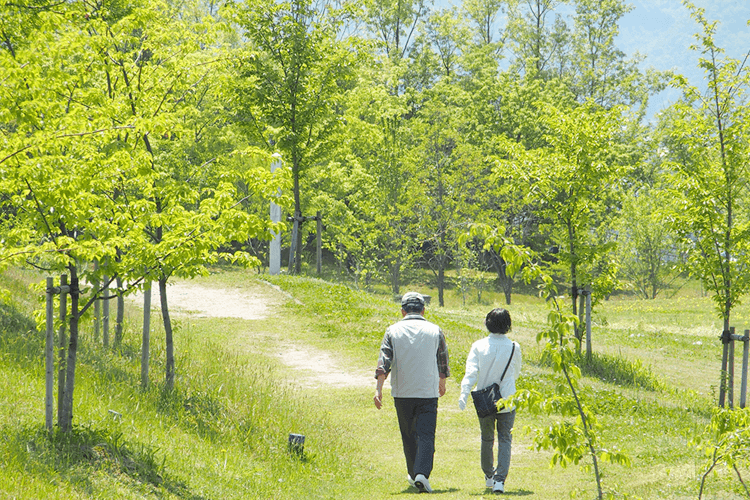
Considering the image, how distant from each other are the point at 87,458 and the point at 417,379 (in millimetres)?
3026

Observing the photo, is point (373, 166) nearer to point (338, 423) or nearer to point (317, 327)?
point (317, 327)

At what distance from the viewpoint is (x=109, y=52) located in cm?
855

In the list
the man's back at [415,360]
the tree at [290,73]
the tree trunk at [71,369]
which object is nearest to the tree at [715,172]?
the man's back at [415,360]

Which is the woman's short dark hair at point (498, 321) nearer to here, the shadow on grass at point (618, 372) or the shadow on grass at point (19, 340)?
the shadow on grass at point (19, 340)

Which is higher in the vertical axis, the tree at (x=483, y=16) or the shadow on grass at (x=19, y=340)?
the tree at (x=483, y=16)

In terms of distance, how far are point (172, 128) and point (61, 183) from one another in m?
2.44

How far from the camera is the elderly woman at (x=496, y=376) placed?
6633 millimetres

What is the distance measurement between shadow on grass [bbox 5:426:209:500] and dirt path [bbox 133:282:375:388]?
6.44 meters

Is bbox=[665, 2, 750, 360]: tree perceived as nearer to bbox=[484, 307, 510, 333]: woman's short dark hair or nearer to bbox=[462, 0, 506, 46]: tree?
bbox=[484, 307, 510, 333]: woman's short dark hair

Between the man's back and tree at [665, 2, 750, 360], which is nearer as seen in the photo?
the man's back

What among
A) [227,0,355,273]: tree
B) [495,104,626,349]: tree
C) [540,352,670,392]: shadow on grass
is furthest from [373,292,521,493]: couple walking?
[227,0,355,273]: tree

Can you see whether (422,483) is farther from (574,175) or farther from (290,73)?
(290,73)

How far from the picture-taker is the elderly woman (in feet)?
21.8

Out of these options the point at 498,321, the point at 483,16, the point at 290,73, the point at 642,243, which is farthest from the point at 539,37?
the point at 498,321
